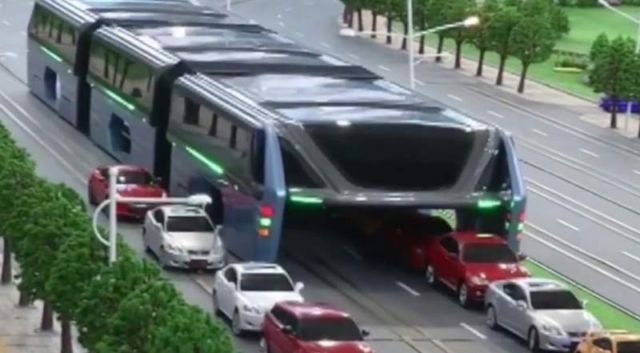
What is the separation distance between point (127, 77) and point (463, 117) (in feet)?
59.4

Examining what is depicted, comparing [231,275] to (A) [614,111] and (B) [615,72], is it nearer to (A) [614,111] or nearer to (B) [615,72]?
(A) [614,111]

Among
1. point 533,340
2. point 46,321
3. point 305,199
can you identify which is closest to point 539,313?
point 533,340

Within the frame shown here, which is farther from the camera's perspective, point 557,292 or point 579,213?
point 579,213

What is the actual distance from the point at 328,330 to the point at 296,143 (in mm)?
11359

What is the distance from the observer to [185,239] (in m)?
60.7

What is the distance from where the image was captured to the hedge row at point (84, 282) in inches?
1588

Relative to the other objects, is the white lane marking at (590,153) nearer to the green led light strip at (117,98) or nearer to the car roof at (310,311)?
the green led light strip at (117,98)

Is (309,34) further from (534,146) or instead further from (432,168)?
(432,168)

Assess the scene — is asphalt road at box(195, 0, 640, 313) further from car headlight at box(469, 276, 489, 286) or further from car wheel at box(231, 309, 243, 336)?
car wheel at box(231, 309, 243, 336)

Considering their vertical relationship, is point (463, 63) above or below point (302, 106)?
below

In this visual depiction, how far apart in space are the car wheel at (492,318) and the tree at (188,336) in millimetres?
15576

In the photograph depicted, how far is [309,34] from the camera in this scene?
12731cm

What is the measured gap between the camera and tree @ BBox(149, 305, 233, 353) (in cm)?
3931

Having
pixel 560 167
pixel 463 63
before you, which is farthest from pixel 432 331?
pixel 463 63
